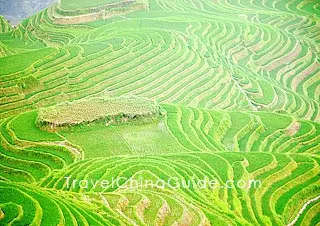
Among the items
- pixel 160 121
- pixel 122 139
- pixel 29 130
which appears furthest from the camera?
pixel 160 121

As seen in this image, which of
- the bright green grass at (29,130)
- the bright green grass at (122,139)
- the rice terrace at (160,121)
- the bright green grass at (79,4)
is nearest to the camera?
the rice terrace at (160,121)

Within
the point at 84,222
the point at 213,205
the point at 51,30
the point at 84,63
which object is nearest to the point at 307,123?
the point at 213,205

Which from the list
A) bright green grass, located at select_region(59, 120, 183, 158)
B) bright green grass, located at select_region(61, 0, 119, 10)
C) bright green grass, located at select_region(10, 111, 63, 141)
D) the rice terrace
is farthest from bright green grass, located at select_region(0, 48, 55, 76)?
bright green grass, located at select_region(61, 0, 119, 10)

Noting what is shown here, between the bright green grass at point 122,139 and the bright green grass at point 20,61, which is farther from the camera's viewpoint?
the bright green grass at point 20,61

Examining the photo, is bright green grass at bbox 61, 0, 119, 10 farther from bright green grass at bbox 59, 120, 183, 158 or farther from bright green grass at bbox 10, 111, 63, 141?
bright green grass at bbox 59, 120, 183, 158

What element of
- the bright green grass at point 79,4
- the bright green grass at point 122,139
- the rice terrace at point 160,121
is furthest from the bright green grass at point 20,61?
the bright green grass at point 79,4

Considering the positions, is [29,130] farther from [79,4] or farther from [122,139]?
[79,4]

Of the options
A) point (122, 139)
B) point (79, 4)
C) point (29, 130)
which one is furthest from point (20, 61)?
point (79, 4)

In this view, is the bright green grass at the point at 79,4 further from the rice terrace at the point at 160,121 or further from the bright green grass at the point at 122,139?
the bright green grass at the point at 122,139

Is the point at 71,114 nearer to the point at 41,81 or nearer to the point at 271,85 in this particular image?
the point at 41,81
